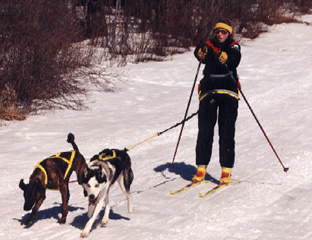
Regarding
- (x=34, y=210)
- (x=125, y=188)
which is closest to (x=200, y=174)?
(x=125, y=188)

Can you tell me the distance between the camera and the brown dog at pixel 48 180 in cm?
654

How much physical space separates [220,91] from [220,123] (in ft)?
1.45

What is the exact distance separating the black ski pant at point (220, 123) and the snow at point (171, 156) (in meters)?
0.46

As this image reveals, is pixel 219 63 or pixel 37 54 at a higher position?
pixel 219 63

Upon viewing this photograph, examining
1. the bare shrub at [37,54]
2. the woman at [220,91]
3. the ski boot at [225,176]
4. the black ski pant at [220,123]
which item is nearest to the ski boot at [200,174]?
the woman at [220,91]

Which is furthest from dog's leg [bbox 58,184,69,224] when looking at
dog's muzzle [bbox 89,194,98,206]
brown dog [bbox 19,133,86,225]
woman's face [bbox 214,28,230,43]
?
woman's face [bbox 214,28,230,43]

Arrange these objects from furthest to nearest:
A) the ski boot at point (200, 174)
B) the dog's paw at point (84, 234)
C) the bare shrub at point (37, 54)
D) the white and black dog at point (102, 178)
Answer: the bare shrub at point (37, 54), the ski boot at point (200, 174), the dog's paw at point (84, 234), the white and black dog at point (102, 178)

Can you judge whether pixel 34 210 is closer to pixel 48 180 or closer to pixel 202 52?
pixel 48 180

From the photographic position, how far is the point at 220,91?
7.78 metres

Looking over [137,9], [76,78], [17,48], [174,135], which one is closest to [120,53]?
[137,9]

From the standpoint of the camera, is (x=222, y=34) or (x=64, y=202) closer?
(x=64, y=202)

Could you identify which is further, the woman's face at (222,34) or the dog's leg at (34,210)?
the woman's face at (222,34)

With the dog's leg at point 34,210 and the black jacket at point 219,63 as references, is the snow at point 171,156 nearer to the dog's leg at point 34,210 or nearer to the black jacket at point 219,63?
the dog's leg at point 34,210

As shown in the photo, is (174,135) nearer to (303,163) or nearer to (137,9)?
(303,163)
